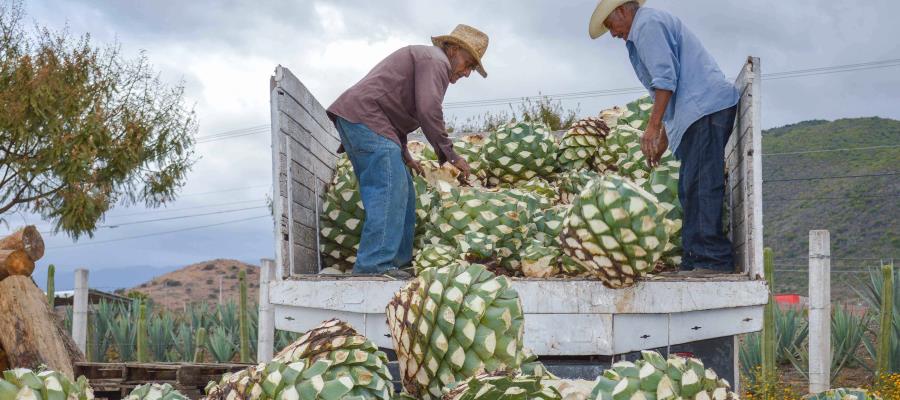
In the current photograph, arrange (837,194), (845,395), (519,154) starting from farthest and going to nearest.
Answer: (837,194), (519,154), (845,395)

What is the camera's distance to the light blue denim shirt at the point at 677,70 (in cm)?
530

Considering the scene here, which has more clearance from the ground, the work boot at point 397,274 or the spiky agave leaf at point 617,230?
the spiky agave leaf at point 617,230

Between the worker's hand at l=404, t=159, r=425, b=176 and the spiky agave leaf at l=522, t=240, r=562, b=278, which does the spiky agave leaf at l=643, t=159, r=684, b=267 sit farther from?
the worker's hand at l=404, t=159, r=425, b=176

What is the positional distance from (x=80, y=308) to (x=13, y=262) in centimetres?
557

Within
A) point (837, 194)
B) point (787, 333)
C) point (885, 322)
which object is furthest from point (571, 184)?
point (837, 194)

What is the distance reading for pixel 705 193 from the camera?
5219 millimetres

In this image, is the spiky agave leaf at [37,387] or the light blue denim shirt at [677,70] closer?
the spiky agave leaf at [37,387]

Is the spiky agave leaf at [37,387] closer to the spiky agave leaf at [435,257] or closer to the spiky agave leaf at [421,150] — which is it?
the spiky agave leaf at [435,257]

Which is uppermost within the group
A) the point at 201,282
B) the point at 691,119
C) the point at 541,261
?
the point at 691,119

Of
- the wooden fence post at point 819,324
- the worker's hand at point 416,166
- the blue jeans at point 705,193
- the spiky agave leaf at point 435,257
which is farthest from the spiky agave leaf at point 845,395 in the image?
the wooden fence post at point 819,324

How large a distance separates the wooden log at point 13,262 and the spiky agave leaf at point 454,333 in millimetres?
5533

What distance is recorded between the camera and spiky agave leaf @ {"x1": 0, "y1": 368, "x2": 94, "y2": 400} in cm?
180

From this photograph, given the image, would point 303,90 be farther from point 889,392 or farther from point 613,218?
point 889,392

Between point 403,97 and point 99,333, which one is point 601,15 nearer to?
point 403,97
